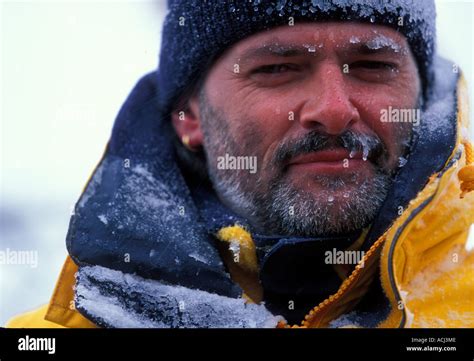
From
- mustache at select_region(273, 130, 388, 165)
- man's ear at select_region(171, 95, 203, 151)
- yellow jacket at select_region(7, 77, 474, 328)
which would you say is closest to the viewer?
yellow jacket at select_region(7, 77, 474, 328)

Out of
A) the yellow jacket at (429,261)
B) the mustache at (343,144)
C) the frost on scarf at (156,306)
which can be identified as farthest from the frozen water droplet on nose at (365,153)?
the frost on scarf at (156,306)

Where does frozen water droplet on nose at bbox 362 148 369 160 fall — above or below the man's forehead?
below

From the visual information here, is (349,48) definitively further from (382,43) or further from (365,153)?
(365,153)

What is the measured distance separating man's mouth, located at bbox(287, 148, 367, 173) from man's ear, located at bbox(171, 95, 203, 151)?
30cm

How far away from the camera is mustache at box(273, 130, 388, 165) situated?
1101 millimetres

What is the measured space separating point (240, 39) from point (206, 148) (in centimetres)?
24

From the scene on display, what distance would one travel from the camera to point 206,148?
1.31 meters

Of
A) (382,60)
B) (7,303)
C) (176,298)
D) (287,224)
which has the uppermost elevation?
(382,60)

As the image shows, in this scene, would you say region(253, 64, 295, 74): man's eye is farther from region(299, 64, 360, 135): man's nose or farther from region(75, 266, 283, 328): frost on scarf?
region(75, 266, 283, 328): frost on scarf

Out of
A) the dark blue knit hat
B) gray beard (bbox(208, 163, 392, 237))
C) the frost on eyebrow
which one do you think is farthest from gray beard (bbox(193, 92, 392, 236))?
the frost on eyebrow

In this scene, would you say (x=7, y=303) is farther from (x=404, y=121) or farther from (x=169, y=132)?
(x=404, y=121)

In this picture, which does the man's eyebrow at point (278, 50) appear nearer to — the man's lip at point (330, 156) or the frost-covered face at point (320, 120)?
the frost-covered face at point (320, 120)

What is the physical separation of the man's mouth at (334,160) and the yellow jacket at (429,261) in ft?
0.44
